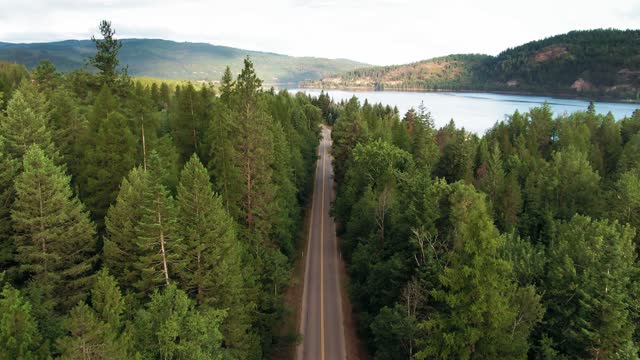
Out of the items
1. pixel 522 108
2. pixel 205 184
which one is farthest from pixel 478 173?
pixel 522 108

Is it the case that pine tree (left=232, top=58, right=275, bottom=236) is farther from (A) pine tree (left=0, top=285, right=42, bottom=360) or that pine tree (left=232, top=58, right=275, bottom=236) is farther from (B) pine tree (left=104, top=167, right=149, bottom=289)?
(A) pine tree (left=0, top=285, right=42, bottom=360)

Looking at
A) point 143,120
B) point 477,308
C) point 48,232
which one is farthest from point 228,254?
point 143,120

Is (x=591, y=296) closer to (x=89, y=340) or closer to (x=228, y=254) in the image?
(x=228, y=254)

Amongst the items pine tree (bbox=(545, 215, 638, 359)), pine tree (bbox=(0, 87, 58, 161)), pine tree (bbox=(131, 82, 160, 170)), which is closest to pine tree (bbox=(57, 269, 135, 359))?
pine tree (bbox=(0, 87, 58, 161))

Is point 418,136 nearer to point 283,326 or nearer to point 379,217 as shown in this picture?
point 379,217

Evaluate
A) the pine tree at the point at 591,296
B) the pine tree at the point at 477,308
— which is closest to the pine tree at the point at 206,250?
the pine tree at the point at 477,308

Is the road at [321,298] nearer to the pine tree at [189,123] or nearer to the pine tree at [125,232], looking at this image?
the pine tree at [125,232]
